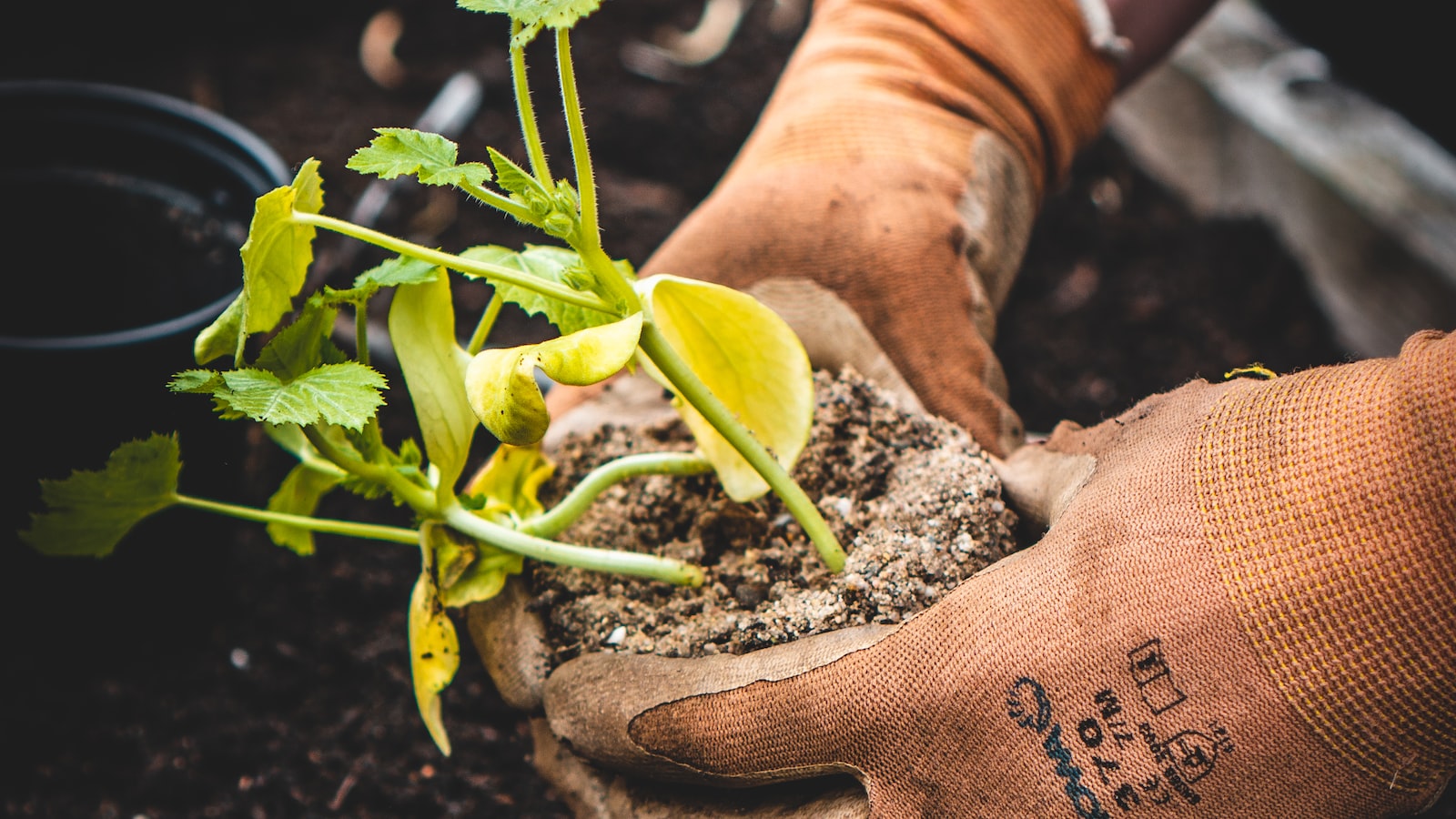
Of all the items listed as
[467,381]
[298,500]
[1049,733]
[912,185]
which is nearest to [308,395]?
[467,381]

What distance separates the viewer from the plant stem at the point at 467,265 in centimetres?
68

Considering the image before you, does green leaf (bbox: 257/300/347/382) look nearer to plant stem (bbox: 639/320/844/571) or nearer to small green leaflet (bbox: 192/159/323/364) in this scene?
small green leaflet (bbox: 192/159/323/364)

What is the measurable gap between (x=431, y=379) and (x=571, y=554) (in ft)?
0.62

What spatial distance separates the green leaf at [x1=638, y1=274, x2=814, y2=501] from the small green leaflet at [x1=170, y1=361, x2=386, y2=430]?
25 centimetres

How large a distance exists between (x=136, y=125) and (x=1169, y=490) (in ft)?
3.99

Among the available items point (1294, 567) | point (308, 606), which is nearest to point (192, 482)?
point (308, 606)

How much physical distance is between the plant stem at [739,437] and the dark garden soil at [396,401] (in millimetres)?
455

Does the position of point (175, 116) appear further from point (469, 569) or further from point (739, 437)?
point (739, 437)

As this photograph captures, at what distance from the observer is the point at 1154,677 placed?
2.10ft

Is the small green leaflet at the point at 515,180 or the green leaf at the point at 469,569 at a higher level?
the small green leaflet at the point at 515,180

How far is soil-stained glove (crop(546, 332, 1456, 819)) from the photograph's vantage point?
23.4 inches

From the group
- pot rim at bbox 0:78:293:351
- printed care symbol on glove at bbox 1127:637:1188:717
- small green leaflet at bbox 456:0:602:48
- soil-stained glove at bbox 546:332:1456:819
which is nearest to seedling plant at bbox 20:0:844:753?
small green leaflet at bbox 456:0:602:48

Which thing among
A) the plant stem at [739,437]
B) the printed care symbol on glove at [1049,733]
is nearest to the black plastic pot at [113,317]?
the plant stem at [739,437]

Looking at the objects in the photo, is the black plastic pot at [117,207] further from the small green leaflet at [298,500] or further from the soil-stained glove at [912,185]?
→ the soil-stained glove at [912,185]
